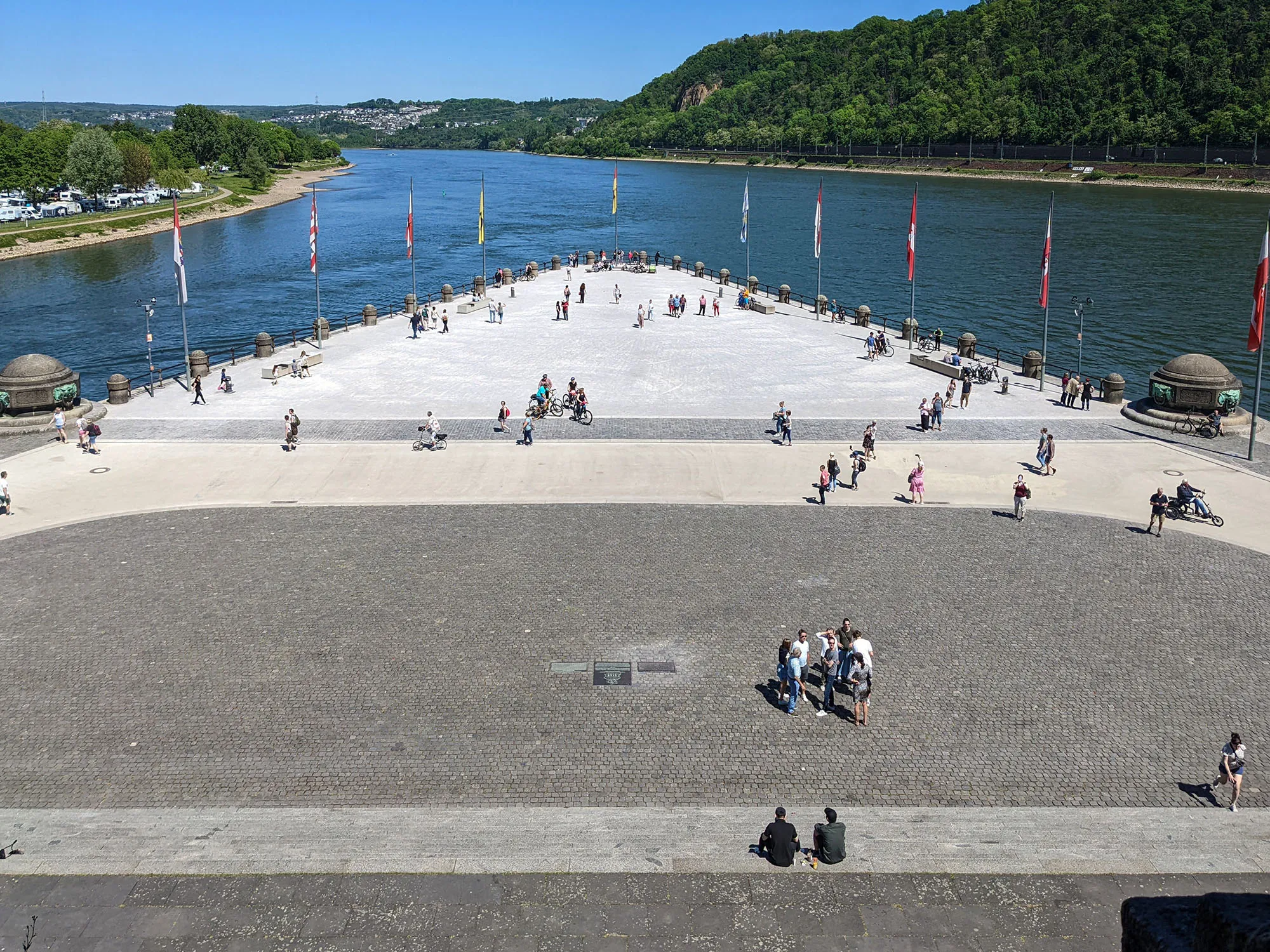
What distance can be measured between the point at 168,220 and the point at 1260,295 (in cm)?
12455

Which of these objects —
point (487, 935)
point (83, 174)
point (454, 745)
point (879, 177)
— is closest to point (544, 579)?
point (454, 745)

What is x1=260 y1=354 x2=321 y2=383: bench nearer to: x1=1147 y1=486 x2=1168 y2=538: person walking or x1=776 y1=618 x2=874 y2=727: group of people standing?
x1=776 y1=618 x2=874 y2=727: group of people standing

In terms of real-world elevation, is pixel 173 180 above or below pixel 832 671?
above

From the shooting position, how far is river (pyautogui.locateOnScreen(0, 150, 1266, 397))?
6581cm

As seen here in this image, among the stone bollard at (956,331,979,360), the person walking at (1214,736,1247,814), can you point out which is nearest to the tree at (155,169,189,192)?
the stone bollard at (956,331,979,360)

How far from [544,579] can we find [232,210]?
462ft

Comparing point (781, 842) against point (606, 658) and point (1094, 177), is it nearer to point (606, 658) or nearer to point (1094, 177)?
point (606, 658)

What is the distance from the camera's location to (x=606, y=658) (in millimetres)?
18656

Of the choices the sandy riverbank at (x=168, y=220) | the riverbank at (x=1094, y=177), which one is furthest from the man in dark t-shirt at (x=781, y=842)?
the riverbank at (x=1094, y=177)

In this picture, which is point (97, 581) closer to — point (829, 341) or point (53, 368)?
point (53, 368)

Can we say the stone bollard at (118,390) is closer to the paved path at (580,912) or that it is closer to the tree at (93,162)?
the paved path at (580,912)

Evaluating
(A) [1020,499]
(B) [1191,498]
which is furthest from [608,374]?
(B) [1191,498]

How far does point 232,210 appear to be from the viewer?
147m

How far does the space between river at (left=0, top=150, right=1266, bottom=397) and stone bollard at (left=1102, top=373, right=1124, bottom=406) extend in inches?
508
